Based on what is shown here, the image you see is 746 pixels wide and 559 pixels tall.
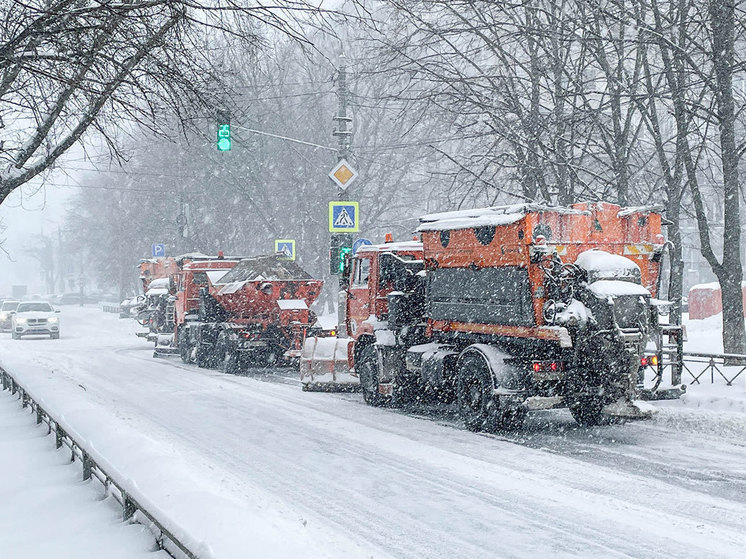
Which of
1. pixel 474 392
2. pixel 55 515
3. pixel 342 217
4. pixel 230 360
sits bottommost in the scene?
pixel 55 515

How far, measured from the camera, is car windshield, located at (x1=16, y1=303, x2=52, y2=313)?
3791 centimetres

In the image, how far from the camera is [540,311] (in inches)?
410

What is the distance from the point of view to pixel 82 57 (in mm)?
7637

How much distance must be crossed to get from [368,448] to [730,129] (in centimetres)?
832

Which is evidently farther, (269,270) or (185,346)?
(185,346)

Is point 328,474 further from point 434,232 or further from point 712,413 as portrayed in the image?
point 712,413

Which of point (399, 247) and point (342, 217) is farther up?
point (342, 217)

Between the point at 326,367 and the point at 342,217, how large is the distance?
5.72 meters

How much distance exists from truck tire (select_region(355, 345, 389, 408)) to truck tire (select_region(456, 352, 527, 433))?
242cm

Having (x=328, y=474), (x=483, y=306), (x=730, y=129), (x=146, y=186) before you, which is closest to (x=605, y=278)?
(x=483, y=306)

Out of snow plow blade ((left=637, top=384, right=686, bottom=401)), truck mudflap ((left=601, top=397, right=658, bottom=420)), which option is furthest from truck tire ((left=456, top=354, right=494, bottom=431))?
snow plow blade ((left=637, top=384, right=686, bottom=401))

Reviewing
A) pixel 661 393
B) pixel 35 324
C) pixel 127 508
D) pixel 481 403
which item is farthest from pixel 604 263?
pixel 35 324

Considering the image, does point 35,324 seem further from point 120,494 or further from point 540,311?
point 120,494

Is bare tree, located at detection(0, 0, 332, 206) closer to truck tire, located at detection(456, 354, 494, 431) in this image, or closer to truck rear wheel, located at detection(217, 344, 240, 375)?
truck tire, located at detection(456, 354, 494, 431)
